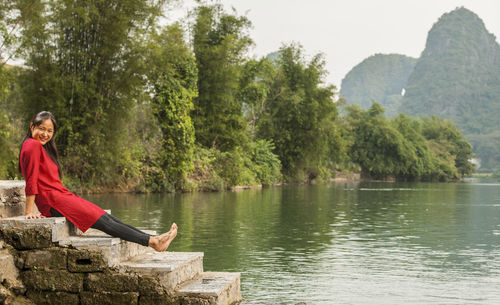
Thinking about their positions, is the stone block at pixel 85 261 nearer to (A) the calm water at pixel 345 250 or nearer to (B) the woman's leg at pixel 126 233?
(B) the woman's leg at pixel 126 233

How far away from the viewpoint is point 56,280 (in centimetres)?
507

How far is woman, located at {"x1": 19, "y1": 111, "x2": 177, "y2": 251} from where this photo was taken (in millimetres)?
5234

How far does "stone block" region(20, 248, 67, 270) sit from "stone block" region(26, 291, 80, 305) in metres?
0.22

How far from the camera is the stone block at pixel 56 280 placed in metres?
5.06

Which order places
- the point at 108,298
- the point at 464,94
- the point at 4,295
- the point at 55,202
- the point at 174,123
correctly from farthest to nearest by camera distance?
the point at 464,94 → the point at 174,123 → the point at 55,202 → the point at 108,298 → the point at 4,295

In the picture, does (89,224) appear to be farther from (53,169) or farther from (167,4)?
(167,4)

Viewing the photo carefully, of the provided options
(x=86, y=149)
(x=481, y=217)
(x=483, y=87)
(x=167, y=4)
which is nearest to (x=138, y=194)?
(x=86, y=149)

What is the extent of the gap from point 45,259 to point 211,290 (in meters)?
1.47

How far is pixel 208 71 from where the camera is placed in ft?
107

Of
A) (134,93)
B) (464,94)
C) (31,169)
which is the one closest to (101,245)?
(31,169)

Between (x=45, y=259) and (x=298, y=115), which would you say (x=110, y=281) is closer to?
(x=45, y=259)

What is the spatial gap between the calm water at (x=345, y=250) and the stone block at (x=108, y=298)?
1.92 meters

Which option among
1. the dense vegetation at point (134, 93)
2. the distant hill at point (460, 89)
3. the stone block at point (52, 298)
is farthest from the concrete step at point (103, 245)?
the distant hill at point (460, 89)

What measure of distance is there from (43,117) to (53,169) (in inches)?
20.7
